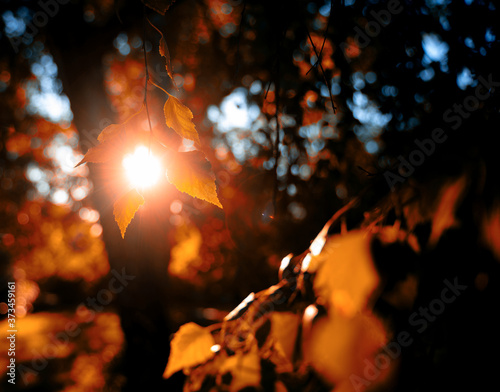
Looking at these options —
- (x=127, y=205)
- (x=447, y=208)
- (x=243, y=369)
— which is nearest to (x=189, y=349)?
(x=243, y=369)

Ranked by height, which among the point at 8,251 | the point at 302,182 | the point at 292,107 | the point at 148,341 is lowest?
the point at 148,341

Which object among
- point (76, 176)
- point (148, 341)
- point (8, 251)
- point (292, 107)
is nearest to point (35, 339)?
point (76, 176)

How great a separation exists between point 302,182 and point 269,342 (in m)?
3.10

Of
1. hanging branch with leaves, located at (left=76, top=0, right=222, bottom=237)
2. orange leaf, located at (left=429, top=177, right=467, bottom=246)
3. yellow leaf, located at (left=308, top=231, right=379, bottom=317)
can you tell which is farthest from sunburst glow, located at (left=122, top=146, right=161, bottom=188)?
orange leaf, located at (left=429, top=177, right=467, bottom=246)

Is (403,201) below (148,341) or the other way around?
below

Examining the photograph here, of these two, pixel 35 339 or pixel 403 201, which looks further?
pixel 35 339

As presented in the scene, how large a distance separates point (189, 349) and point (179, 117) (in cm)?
60

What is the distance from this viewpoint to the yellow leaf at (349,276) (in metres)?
0.55

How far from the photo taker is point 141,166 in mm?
725

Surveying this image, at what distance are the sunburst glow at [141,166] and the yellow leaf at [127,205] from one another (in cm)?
3

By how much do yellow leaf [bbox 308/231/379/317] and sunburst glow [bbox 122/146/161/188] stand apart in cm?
47

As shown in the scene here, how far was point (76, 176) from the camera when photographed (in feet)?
26.6

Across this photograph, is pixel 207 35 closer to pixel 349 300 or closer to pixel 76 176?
pixel 76 176

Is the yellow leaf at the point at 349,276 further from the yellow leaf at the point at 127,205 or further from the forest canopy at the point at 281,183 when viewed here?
the yellow leaf at the point at 127,205
